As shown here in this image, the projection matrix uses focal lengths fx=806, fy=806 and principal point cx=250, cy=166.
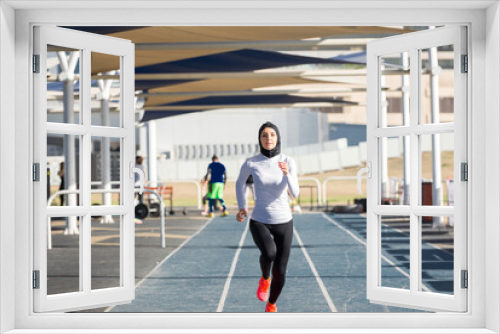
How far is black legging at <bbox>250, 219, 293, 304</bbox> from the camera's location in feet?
19.9

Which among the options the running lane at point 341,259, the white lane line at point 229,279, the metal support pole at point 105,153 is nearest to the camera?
the white lane line at point 229,279

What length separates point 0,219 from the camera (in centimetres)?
500

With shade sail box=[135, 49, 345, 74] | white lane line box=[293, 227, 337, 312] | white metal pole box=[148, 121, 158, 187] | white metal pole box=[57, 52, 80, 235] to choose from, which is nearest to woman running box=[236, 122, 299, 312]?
white lane line box=[293, 227, 337, 312]

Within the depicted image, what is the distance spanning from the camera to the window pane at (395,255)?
778cm

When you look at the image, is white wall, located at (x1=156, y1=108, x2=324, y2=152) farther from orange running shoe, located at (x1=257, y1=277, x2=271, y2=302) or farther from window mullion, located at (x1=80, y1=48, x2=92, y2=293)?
window mullion, located at (x1=80, y1=48, x2=92, y2=293)

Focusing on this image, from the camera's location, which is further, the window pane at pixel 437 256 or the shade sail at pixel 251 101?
the shade sail at pixel 251 101

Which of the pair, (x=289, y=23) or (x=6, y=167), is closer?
(x=6, y=167)

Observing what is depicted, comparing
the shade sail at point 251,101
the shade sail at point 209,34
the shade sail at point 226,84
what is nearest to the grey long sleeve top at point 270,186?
the shade sail at point 209,34

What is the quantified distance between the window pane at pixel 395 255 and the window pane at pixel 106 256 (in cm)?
263

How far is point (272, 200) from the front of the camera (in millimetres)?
6051

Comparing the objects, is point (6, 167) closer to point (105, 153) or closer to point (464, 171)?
point (464, 171)

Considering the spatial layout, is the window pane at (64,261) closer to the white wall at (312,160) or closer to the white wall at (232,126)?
the white wall at (312,160)

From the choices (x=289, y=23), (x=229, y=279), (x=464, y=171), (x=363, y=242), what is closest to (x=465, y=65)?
(x=464, y=171)

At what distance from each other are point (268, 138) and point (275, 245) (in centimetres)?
83
